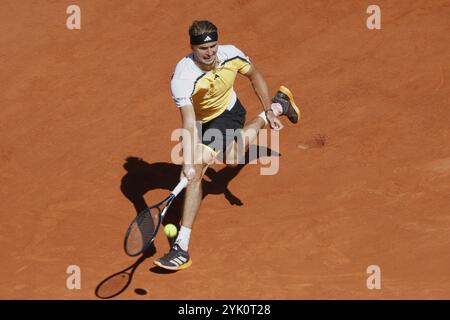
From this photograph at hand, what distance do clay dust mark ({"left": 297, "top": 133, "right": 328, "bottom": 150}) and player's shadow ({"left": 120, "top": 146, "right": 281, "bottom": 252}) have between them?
0.30m

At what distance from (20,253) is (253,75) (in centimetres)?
274

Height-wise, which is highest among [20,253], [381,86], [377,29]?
[377,29]

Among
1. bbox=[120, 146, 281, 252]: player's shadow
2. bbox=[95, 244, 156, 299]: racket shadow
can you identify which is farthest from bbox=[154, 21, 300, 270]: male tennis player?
bbox=[120, 146, 281, 252]: player's shadow

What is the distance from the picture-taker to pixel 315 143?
32.6 ft

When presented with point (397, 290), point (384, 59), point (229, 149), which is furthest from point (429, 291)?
point (384, 59)

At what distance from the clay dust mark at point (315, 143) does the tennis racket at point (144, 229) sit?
236 centimetres

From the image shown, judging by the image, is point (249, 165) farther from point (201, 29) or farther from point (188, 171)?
point (201, 29)

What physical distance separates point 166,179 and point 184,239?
1606 millimetres

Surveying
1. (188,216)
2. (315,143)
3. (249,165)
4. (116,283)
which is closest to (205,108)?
(188,216)

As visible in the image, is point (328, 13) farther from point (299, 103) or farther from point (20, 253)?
point (20, 253)

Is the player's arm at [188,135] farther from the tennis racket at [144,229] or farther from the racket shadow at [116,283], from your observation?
the racket shadow at [116,283]

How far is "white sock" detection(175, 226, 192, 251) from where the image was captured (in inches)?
320

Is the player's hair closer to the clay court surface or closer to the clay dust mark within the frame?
the clay court surface

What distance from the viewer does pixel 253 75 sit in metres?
8.91
